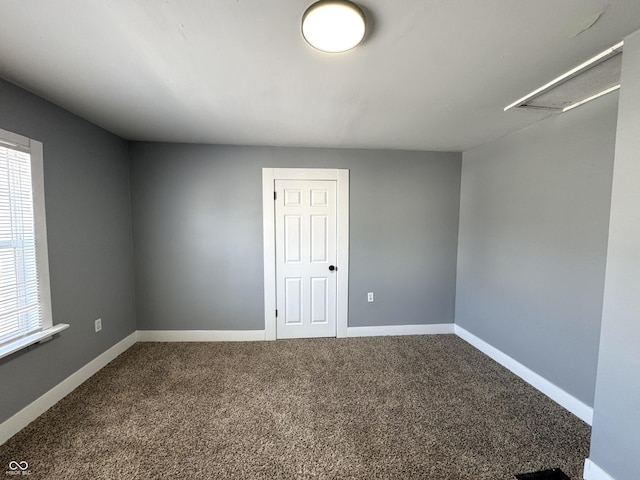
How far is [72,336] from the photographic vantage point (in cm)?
225

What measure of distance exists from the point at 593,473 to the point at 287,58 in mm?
2877

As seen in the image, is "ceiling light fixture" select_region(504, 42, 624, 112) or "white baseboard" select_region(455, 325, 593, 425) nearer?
"ceiling light fixture" select_region(504, 42, 624, 112)

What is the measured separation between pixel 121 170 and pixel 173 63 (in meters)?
2.00

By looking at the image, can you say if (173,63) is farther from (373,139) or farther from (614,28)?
(614,28)

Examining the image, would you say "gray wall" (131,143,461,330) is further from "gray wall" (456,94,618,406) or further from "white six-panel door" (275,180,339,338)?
"gray wall" (456,94,618,406)

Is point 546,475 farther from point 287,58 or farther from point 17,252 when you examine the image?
point 17,252

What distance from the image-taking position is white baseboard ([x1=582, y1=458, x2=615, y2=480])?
54.6 inches

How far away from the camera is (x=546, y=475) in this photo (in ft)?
4.91

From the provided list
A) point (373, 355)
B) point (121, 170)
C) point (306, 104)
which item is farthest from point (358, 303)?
point (121, 170)

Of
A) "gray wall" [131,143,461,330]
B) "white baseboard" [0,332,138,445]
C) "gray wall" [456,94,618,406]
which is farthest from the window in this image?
"gray wall" [456,94,618,406]

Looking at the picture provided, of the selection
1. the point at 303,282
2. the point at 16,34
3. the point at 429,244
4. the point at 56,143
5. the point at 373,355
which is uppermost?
the point at 16,34

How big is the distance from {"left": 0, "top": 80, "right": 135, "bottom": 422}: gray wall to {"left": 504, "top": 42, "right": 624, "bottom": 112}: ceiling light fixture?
3.57 m
